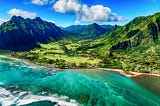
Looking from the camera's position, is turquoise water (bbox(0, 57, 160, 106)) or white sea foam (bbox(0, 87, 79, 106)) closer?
white sea foam (bbox(0, 87, 79, 106))

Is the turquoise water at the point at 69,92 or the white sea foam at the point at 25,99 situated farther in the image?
the turquoise water at the point at 69,92

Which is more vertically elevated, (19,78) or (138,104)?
(19,78)

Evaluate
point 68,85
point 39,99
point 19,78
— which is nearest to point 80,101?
point 39,99

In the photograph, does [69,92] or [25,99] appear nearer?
[25,99]

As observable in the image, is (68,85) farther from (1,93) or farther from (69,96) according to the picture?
(1,93)

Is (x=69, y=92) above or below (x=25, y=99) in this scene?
above
